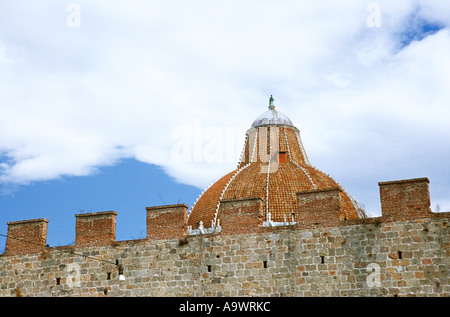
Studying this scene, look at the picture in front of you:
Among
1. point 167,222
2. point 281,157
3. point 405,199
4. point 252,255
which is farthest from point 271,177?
point 405,199

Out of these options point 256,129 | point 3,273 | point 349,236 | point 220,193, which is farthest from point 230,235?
point 256,129

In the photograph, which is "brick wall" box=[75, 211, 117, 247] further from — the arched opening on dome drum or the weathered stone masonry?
the arched opening on dome drum

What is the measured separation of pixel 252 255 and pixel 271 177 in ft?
45.9

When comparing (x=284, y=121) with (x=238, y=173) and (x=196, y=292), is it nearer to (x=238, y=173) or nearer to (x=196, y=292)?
(x=238, y=173)

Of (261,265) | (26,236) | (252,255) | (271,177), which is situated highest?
(271,177)

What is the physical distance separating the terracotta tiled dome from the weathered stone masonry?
30.2ft

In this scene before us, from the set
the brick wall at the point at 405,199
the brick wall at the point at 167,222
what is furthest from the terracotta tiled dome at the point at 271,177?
the brick wall at the point at 405,199

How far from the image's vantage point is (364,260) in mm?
16453

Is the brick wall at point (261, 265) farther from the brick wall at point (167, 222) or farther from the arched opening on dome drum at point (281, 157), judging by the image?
the arched opening on dome drum at point (281, 157)

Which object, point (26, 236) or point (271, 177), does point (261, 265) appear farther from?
point (271, 177)

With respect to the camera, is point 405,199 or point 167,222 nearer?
point 405,199

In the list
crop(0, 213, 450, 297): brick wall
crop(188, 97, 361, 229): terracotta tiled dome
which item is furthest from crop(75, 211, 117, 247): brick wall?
crop(188, 97, 361, 229): terracotta tiled dome

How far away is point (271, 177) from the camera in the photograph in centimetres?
3134

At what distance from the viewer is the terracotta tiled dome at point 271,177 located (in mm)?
29984
